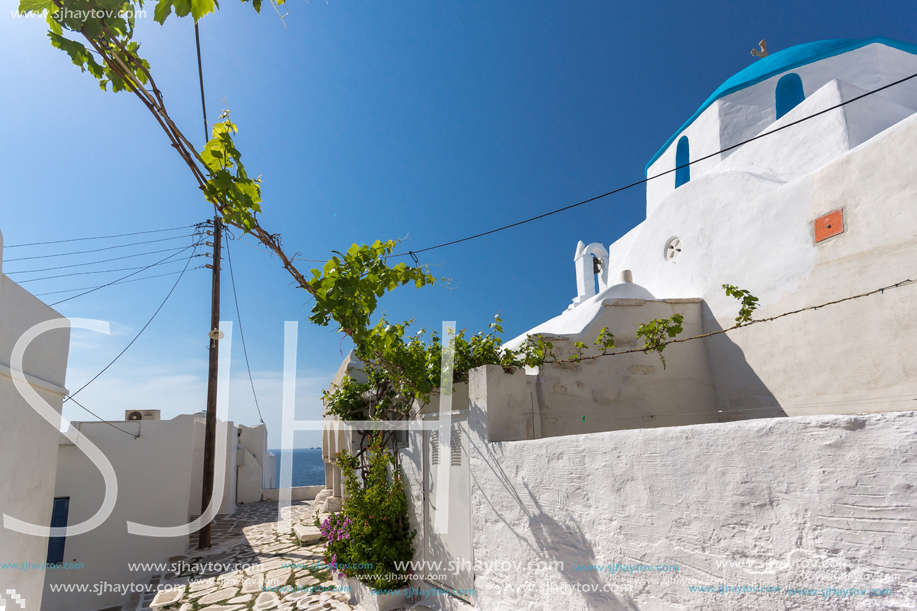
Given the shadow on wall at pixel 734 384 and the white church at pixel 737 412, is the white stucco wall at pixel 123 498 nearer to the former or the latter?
the white church at pixel 737 412

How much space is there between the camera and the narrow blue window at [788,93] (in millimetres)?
8078

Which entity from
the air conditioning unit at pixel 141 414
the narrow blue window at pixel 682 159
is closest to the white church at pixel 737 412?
the narrow blue window at pixel 682 159

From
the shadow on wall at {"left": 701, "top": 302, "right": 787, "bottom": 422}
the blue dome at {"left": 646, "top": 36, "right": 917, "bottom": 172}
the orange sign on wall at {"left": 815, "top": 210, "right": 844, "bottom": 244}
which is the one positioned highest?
the blue dome at {"left": 646, "top": 36, "right": 917, "bottom": 172}

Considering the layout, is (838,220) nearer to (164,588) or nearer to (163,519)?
(164,588)

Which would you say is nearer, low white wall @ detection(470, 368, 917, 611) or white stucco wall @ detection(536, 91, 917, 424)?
low white wall @ detection(470, 368, 917, 611)

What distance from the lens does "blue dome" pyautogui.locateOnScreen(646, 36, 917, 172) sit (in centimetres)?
775

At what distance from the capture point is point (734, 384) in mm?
5906

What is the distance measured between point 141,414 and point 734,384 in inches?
434

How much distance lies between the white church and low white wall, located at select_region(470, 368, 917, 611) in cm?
1

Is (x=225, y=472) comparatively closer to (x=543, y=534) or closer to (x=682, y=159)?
(x=543, y=534)

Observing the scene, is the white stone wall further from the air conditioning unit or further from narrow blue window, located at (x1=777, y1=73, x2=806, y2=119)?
the air conditioning unit

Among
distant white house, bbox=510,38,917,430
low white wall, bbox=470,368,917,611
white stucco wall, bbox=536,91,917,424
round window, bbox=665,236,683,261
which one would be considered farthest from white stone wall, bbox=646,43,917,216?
low white wall, bbox=470,368,917,611

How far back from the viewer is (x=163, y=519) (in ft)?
28.2

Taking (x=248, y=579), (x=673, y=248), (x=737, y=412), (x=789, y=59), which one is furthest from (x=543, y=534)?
(x=789, y=59)
